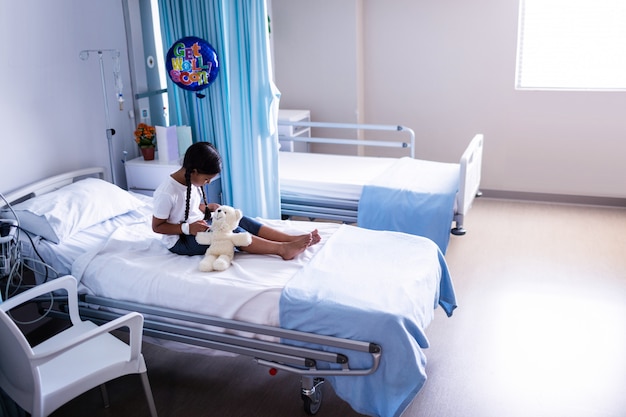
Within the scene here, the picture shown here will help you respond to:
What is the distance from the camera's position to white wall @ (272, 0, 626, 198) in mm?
4941

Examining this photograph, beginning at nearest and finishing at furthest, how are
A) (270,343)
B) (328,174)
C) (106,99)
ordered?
(270,343) < (106,99) < (328,174)

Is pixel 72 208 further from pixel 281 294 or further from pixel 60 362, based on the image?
pixel 281 294

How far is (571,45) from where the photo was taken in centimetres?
492

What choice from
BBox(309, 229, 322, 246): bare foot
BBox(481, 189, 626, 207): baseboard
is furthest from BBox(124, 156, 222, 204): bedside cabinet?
BBox(481, 189, 626, 207): baseboard

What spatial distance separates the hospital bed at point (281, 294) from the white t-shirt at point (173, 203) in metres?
0.18

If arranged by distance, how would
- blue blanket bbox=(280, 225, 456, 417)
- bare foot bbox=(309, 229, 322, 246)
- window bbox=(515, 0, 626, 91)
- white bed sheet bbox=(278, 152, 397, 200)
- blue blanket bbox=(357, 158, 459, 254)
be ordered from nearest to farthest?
blue blanket bbox=(280, 225, 456, 417), bare foot bbox=(309, 229, 322, 246), blue blanket bbox=(357, 158, 459, 254), white bed sheet bbox=(278, 152, 397, 200), window bbox=(515, 0, 626, 91)

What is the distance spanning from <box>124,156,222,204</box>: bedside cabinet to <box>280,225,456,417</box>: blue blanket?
1.37 metres

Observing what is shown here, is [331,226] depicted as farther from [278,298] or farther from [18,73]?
[18,73]

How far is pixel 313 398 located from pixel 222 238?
0.81 m

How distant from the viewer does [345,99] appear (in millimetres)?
5461

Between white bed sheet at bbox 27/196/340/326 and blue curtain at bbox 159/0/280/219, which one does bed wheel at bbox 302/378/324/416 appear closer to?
white bed sheet at bbox 27/196/340/326

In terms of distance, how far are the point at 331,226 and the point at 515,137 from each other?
8.76 feet

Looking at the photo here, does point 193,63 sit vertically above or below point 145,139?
above

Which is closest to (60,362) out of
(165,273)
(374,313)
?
(165,273)
